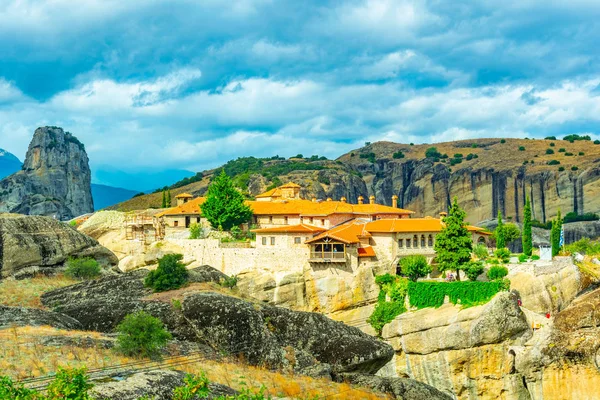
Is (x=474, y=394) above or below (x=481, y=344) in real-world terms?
below

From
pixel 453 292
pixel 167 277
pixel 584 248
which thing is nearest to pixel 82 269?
pixel 167 277

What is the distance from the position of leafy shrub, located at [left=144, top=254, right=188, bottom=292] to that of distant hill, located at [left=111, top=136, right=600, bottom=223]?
6413 cm

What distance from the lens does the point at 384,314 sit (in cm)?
5378

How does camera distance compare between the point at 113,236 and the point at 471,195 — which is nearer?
the point at 113,236

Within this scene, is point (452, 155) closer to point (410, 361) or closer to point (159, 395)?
point (410, 361)

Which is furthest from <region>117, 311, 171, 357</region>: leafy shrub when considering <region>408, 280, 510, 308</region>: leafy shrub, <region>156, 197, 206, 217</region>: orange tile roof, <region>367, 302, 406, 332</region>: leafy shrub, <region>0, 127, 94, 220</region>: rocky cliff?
<region>0, 127, 94, 220</region>: rocky cliff

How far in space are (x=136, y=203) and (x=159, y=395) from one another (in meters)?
102

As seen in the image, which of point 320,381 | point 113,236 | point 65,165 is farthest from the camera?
point 65,165

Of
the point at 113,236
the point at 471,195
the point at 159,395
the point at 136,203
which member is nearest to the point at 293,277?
the point at 113,236

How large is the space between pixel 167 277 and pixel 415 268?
2456 centimetres

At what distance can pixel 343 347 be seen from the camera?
30391 millimetres

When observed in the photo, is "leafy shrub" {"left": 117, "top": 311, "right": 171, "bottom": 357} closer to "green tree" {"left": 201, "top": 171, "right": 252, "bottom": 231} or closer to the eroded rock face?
the eroded rock face

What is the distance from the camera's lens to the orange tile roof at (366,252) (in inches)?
2247

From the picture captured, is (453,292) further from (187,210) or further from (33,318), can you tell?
(187,210)
